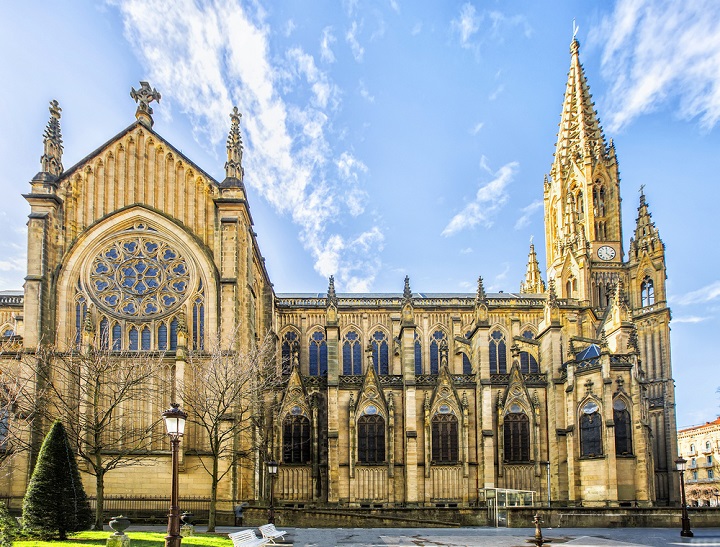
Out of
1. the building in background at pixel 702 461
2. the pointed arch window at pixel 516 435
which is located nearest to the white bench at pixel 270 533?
the pointed arch window at pixel 516 435

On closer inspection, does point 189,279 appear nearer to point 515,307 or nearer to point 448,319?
point 448,319

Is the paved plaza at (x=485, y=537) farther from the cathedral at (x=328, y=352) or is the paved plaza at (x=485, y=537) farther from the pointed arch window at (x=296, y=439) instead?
the pointed arch window at (x=296, y=439)

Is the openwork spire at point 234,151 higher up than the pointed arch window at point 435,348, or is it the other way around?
the openwork spire at point 234,151

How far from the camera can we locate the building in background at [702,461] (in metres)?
77.9

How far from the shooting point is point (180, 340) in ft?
119

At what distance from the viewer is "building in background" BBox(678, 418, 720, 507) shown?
256 feet

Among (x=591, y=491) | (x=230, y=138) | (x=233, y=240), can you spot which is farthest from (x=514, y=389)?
(x=230, y=138)

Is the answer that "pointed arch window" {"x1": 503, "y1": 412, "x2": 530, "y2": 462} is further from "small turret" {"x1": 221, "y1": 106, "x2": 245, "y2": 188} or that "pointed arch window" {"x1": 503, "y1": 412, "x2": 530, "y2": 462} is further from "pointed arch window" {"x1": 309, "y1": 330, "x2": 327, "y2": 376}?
"small turret" {"x1": 221, "y1": 106, "x2": 245, "y2": 188}

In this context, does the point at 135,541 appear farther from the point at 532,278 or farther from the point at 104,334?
the point at 532,278

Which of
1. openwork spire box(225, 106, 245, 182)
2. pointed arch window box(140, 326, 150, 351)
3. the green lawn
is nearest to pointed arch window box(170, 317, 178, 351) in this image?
pointed arch window box(140, 326, 150, 351)

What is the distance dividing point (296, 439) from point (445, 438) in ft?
29.4

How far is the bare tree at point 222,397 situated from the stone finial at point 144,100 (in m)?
13.9

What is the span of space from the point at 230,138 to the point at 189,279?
804 cm

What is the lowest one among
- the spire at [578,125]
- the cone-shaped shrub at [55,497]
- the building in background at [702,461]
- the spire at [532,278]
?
the building in background at [702,461]
